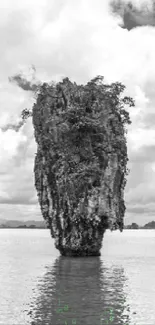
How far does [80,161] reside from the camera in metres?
45.0

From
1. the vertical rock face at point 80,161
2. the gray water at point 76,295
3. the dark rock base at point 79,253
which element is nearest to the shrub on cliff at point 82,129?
the vertical rock face at point 80,161

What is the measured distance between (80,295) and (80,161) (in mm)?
22520

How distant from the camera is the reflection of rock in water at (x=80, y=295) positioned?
18.5 metres

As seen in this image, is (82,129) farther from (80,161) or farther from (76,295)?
(76,295)

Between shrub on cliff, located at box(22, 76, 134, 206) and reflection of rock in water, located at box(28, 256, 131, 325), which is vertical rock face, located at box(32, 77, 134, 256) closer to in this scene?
shrub on cliff, located at box(22, 76, 134, 206)

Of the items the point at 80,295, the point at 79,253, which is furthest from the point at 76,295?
the point at 79,253

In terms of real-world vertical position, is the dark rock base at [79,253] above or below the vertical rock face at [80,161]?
below

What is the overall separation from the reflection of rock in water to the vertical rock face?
26.2 ft

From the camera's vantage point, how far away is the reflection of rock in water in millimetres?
18500

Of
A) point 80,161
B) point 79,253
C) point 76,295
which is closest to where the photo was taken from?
point 76,295

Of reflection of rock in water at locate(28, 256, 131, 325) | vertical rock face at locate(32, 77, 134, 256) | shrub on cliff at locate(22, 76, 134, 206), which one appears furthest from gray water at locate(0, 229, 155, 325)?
shrub on cliff at locate(22, 76, 134, 206)

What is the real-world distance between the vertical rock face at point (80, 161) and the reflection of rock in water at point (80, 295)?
26.2 ft

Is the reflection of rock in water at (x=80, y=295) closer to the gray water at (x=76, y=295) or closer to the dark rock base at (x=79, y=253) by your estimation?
the gray water at (x=76, y=295)

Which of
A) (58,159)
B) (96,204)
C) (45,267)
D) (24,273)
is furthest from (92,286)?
(58,159)
